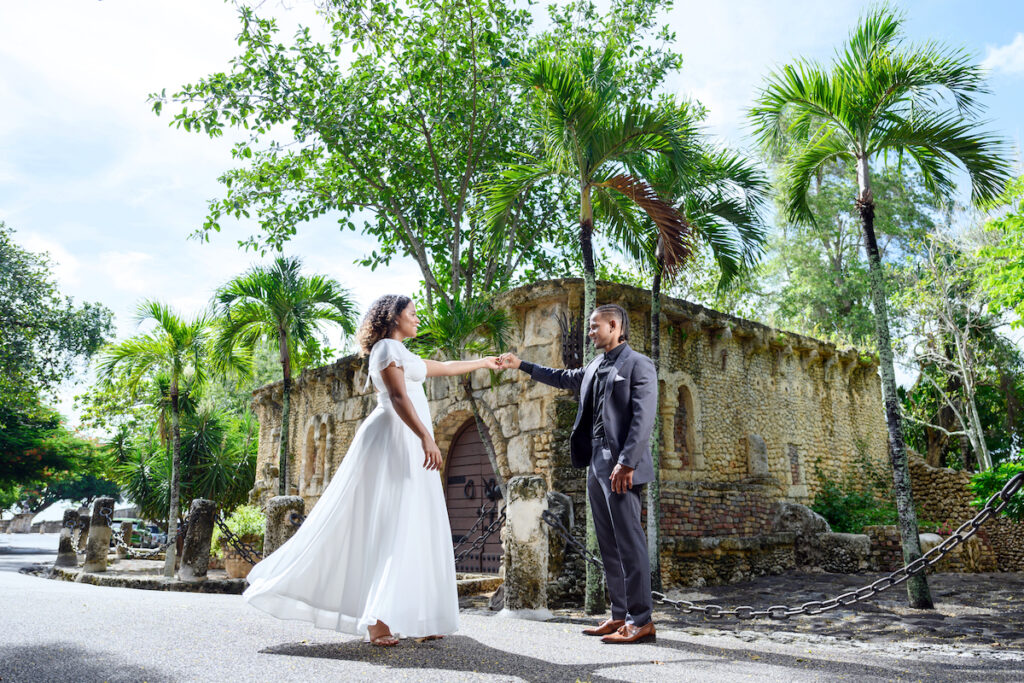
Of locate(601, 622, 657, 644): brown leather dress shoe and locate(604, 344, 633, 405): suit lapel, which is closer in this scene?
locate(601, 622, 657, 644): brown leather dress shoe

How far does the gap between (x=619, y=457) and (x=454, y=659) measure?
1.34m

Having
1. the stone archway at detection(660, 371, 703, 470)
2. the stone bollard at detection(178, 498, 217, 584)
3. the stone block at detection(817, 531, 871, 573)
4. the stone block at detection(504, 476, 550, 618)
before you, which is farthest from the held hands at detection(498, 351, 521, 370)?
the stone block at detection(817, 531, 871, 573)

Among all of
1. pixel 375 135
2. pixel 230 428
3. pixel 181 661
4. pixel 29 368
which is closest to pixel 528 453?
pixel 375 135

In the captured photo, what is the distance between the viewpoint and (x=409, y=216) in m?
12.9

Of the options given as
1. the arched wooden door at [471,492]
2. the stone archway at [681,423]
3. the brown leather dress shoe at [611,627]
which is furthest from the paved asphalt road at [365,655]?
the arched wooden door at [471,492]

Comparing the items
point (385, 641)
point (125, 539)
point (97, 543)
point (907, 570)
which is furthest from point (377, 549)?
point (125, 539)

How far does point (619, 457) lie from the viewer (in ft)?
12.4

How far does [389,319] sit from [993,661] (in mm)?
A: 4263

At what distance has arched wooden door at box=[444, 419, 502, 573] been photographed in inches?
447

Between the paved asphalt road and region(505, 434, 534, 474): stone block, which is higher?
region(505, 434, 534, 474): stone block

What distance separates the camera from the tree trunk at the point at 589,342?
21.7 ft

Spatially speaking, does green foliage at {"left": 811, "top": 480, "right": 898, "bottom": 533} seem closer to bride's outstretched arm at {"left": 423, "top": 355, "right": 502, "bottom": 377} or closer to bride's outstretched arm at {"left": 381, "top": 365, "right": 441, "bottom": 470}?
bride's outstretched arm at {"left": 423, "top": 355, "right": 502, "bottom": 377}

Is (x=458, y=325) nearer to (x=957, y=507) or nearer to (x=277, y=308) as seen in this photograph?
(x=277, y=308)

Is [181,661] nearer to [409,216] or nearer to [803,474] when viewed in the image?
[409,216]
